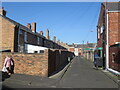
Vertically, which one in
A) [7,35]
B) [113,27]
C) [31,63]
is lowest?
[31,63]

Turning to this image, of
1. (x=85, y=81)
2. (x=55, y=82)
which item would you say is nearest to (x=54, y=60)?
(x=85, y=81)

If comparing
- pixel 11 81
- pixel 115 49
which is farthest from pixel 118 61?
pixel 11 81

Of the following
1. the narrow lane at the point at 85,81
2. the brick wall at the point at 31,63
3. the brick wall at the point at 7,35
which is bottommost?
the narrow lane at the point at 85,81

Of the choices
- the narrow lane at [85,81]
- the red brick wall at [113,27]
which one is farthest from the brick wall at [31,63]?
the red brick wall at [113,27]

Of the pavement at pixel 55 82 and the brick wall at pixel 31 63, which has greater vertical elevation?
the brick wall at pixel 31 63

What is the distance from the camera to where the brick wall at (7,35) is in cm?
2179

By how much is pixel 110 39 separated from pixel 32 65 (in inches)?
415

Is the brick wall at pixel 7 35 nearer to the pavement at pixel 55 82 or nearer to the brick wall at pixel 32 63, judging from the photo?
the brick wall at pixel 32 63

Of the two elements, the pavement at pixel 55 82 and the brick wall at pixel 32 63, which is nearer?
the pavement at pixel 55 82

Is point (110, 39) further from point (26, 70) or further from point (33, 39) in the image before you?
point (33, 39)

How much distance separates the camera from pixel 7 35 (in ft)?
72.6

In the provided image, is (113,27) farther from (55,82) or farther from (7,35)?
(7,35)

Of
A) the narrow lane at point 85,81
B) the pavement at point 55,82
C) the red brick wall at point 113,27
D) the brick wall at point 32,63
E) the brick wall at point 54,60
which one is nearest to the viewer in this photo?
the pavement at point 55,82

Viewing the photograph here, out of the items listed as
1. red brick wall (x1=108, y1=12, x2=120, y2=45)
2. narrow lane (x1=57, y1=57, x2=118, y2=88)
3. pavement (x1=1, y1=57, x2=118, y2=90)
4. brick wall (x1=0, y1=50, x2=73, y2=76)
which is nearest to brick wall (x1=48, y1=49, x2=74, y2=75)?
brick wall (x1=0, y1=50, x2=73, y2=76)
